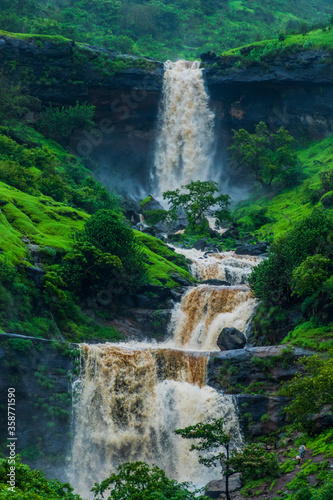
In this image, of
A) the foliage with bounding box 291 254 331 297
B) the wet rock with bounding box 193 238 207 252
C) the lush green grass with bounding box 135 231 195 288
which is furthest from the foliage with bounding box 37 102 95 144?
the foliage with bounding box 291 254 331 297

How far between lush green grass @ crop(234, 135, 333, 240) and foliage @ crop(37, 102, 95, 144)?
68.2 feet

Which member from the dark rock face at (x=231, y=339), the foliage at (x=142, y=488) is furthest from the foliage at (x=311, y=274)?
the foliage at (x=142, y=488)

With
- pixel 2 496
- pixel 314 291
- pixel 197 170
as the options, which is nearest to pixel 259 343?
pixel 314 291

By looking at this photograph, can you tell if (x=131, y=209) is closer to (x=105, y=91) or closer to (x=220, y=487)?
(x=105, y=91)

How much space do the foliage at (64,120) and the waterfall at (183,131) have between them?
35.1 ft

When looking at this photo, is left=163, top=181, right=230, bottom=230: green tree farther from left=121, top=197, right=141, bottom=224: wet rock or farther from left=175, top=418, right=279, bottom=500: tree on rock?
left=175, top=418, right=279, bottom=500: tree on rock

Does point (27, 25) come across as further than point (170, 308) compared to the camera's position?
Yes

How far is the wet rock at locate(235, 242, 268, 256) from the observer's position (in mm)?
47031

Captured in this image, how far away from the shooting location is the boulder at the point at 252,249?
47037 mm

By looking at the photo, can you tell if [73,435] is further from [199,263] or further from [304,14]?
[304,14]

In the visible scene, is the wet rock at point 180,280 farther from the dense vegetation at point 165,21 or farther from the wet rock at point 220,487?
the dense vegetation at point 165,21

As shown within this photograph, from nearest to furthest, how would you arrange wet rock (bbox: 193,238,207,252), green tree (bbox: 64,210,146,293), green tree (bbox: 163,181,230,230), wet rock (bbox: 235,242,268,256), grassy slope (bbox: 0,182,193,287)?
grassy slope (bbox: 0,182,193,287)
green tree (bbox: 64,210,146,293)
wet rock (bbox: 235,242,268,256)
wet rock (bbox: 193,238,207,252)
green tree (bbox: 163,181,230,230)

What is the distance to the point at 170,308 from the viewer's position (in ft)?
122

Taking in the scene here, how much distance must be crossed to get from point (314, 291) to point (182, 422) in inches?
396
